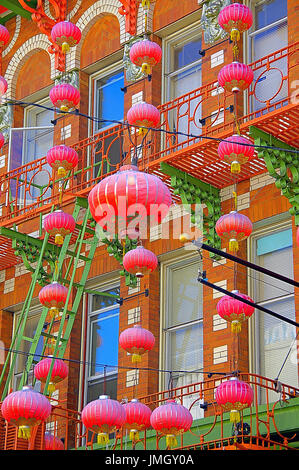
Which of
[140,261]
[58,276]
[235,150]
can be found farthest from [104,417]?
[235,150]

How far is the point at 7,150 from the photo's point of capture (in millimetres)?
24297

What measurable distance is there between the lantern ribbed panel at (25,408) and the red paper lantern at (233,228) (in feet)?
12.1

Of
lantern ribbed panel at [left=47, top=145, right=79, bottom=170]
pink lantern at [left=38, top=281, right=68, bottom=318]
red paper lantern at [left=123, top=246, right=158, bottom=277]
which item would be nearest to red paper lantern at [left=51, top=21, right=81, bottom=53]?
lantern ribbed panel at [left=47, top=145, right=79, bottom=170]

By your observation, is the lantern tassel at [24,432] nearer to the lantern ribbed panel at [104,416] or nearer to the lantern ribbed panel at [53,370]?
the lantern ribbed panel at [104,416]

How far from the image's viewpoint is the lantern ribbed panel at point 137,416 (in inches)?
651

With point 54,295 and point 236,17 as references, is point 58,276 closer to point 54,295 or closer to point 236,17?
point 54,295

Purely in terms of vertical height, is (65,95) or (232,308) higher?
(65,95)

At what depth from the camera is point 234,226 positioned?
16719 millimetres

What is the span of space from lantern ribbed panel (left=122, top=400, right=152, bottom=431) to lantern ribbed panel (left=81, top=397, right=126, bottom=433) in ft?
2.48

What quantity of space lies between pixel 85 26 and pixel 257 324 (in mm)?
8204

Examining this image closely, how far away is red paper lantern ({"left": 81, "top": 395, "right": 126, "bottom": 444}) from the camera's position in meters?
15.6

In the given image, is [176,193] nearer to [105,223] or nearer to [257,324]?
[257,324]

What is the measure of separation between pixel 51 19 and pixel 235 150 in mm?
8108

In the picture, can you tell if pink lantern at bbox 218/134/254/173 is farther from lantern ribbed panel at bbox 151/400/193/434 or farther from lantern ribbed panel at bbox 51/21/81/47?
lantern ribbed panel at bbox 51/21/81/47
